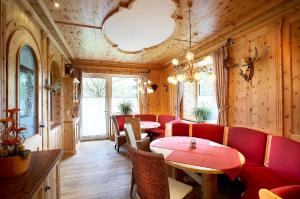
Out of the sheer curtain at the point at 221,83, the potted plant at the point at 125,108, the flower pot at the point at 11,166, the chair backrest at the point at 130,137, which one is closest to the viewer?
the flower pot at the point at 11,166

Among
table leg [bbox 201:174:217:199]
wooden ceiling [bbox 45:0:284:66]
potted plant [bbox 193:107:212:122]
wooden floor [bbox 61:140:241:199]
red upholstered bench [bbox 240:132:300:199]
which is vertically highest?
wooden ceiling [bbox 45:0:284:66]

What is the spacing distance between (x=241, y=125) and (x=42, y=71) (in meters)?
3.76

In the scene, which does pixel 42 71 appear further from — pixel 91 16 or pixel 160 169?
pixel 160 169

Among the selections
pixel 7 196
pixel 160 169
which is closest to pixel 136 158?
pixel 160 169

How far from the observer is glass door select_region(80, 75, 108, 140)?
6.02 m

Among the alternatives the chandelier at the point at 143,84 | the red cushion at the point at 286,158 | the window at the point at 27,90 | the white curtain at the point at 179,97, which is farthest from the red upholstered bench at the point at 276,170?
the chandelier at the point at 143,84

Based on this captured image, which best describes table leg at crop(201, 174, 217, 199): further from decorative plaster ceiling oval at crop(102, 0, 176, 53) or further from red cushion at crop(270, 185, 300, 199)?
decorative plaster ceiling oval at crop(102, 0, 176, 53)

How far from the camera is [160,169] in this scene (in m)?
1.43

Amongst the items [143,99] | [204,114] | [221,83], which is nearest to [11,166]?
[221,83]

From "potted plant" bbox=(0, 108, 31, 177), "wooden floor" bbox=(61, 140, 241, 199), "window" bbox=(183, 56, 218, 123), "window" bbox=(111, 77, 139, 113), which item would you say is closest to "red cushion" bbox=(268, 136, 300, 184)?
"wooden floor" bbox=(61, 140, 241, 199)

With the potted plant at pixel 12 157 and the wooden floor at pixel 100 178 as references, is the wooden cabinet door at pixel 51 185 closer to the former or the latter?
the potted plant at pixel 12 157

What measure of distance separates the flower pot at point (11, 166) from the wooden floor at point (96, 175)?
5.15ft

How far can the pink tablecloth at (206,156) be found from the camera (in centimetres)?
178

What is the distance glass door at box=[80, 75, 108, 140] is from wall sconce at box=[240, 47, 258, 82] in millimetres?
4594
